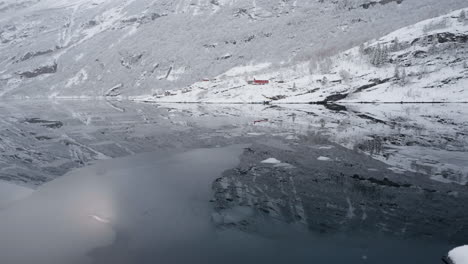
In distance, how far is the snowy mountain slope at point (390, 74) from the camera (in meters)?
66.8

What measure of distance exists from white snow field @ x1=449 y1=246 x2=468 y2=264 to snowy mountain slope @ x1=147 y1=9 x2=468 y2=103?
66.3 meters

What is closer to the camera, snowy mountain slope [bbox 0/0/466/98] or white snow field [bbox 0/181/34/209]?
white snow field [bbox 0/181/34/209]

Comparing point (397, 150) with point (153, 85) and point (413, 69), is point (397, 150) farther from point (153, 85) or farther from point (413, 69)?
point (153, 85)

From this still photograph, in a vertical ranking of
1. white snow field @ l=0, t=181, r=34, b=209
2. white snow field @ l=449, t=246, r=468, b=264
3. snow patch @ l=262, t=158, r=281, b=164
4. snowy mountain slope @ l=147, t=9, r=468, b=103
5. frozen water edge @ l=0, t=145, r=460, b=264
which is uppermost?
white snow field @ l=449, t=246, r=468, b=264

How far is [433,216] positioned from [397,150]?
9720mm

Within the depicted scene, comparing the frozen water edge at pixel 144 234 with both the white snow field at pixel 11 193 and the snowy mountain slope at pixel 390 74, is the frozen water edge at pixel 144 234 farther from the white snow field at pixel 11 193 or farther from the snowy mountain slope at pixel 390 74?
the snowy mountain slope at pixel 390 74

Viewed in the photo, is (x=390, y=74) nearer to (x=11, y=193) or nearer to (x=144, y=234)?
(x=144, y=234)

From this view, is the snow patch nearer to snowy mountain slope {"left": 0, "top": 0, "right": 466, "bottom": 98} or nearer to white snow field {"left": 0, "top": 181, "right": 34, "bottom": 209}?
white snow field {"left": 0, "top": 181, "right": 34, "bottom": 209}

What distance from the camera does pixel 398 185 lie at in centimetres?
1175

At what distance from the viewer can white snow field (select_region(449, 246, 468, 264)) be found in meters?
6.44

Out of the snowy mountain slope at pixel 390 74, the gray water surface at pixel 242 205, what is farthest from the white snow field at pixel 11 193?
the snowy mountain slope at pixel 390 74

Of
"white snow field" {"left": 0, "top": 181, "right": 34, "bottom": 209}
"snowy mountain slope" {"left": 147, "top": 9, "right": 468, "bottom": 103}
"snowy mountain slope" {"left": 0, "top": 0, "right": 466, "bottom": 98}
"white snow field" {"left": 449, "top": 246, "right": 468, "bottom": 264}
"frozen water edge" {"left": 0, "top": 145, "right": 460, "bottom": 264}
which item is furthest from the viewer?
"snowy mountain slope" {"left": 0, "top": 0, "right": 466, "bottom": 98}

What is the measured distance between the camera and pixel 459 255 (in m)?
6.61

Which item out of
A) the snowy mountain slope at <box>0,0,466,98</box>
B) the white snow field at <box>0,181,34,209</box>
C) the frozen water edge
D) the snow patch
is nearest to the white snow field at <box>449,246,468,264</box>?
the frozen water edge
